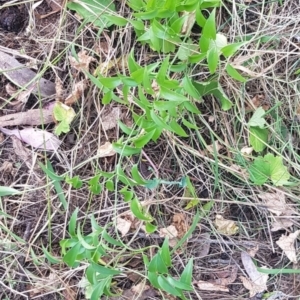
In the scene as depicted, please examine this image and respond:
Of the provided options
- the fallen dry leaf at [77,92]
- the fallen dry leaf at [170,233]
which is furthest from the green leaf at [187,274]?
the fallen dry leaf at [77,92]

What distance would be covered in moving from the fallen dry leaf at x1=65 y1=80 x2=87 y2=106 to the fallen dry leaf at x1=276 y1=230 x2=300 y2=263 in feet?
2.39

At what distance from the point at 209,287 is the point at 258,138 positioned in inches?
18.0

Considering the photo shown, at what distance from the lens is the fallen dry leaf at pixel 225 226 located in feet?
4.88

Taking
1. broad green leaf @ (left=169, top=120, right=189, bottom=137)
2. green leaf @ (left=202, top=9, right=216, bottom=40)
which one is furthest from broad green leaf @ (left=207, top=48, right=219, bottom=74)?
broad green leaf @ (left=169, top=120, right=189, bottom=137)

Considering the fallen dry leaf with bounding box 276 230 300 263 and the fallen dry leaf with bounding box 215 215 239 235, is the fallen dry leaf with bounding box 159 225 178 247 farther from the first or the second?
the fallen dry leaf with bounding box 276 230 300 263

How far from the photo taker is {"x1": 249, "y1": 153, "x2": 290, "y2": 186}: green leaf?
1.44 m

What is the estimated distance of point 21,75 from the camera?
1.54m

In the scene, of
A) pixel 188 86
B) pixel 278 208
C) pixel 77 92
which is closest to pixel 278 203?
pixel 278 208

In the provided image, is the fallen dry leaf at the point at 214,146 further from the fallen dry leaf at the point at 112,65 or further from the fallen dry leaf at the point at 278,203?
the fallen dry leaf at the point at 112,65

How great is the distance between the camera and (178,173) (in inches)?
58.9

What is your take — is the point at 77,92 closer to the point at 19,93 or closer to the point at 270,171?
the point at 19,93

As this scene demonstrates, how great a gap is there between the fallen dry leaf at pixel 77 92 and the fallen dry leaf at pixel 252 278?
0.67 metres

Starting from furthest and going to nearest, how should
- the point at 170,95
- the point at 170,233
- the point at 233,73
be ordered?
the point at 170,233, the point at 233,73, the point at 170,95

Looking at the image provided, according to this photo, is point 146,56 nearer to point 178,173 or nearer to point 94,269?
point 178,173
